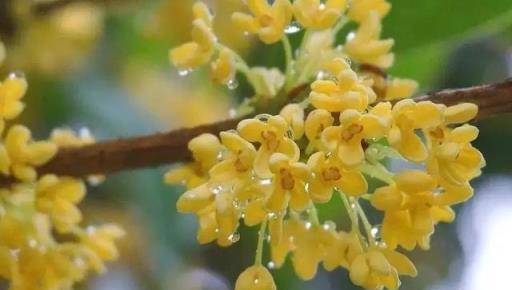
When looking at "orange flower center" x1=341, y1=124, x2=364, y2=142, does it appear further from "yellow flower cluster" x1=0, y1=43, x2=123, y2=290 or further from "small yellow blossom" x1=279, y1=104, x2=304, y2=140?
"yellow flower cluster" x1=0, y1=43, x2=123, y2=290

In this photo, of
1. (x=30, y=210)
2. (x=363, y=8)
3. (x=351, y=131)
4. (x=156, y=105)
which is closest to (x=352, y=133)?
(x=351, y=131)

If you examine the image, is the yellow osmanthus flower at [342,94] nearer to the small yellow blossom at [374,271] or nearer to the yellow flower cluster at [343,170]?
the yellow flower cluster at [343,170]

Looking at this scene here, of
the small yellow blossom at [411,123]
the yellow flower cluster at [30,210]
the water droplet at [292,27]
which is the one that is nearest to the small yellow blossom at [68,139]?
the yellow flower cluster at [30,210]

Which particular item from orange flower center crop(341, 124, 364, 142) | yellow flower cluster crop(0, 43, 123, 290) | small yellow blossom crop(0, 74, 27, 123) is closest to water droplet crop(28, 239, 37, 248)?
yellow flower cluster crop(0, 43, 123, 290)

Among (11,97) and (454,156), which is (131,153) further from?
(454,156)

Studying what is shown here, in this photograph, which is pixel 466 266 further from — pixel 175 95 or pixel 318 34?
pixel 318 34

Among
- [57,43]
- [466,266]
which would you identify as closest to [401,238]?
[57,43]
